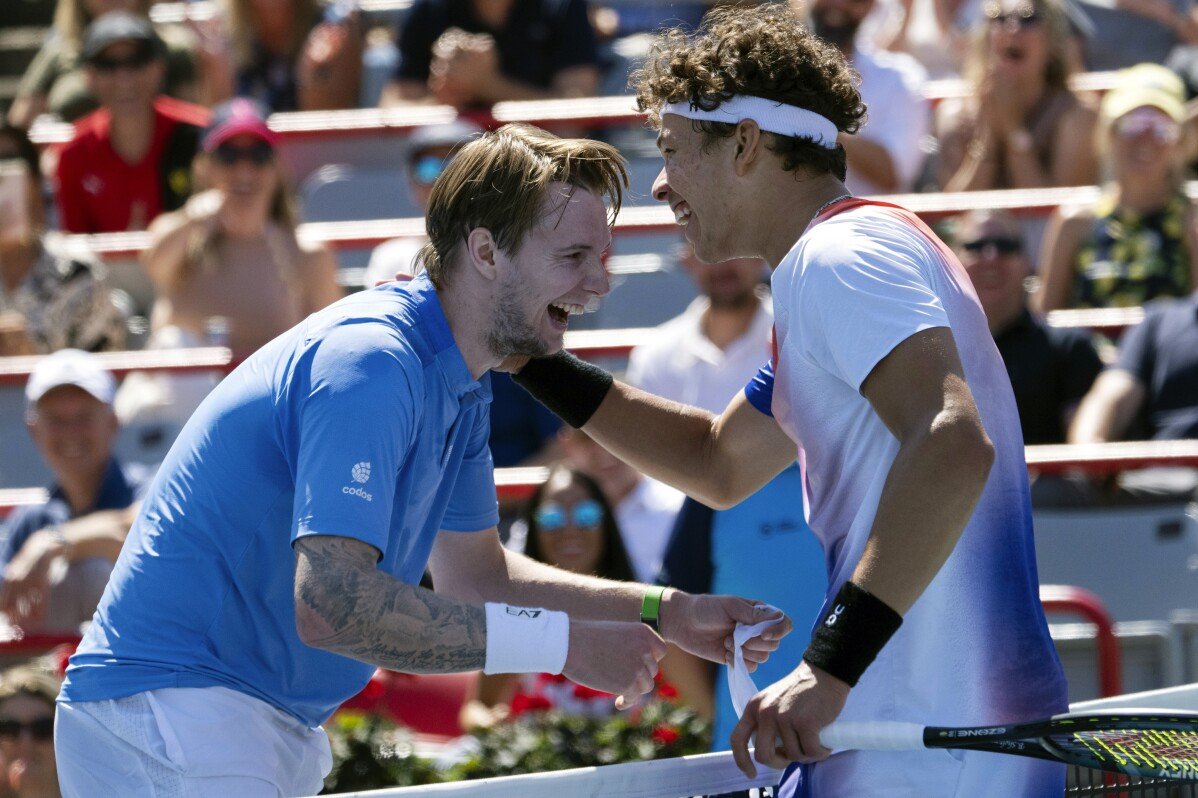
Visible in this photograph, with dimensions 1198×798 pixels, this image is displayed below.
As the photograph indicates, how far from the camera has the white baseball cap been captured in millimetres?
5820

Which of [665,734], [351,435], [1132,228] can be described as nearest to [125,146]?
[1132,228]

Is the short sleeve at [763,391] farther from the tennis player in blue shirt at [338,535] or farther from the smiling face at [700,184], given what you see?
the tennis player in blue shirt at [338,535]

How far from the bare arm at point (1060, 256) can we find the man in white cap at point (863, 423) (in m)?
3.69

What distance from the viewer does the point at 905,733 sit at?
7.91 ft

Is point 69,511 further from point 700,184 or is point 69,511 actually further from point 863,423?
point 863,423

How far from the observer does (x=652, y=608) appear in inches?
117

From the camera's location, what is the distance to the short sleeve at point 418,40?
7949 millimetres

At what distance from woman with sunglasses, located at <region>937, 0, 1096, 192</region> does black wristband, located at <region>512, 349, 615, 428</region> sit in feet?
13.7

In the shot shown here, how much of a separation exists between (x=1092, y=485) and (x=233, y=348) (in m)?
3.30

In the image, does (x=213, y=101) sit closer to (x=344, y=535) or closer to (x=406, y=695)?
(x=406, y=695)

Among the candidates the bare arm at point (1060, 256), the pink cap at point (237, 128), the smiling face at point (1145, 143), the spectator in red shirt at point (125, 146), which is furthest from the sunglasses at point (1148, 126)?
the spectator in red shirt at point (125, 146)

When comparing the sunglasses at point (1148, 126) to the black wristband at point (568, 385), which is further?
the sunglasses at point (1148, 126)

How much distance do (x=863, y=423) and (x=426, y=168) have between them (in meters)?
4.61

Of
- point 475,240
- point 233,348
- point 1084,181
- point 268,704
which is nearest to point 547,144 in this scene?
point 475,240
